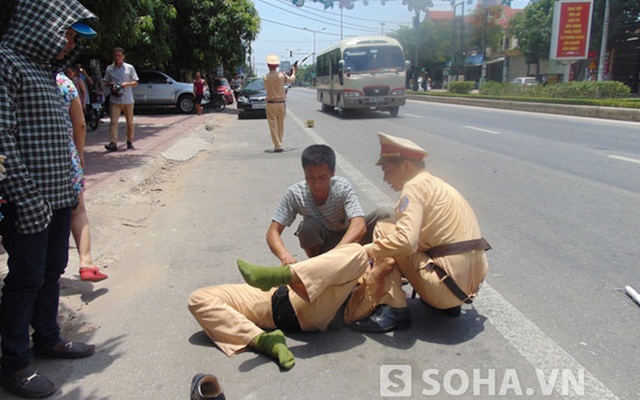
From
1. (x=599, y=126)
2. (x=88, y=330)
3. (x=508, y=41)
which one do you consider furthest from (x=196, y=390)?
(x=508, y=41)

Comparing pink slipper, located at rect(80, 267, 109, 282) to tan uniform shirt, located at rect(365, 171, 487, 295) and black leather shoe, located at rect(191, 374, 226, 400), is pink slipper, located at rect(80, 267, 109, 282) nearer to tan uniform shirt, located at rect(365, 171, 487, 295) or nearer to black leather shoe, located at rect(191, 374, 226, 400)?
black leather shoe, located at rect(191, 374, 226, 400)

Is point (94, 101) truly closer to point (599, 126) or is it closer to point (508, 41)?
point (599, 126)

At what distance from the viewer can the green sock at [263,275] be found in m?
2.61

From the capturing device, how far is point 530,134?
41.6ft

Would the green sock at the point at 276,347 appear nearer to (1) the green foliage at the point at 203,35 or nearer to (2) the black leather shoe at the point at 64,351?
(2) the black leather shoe at the point at 64,351

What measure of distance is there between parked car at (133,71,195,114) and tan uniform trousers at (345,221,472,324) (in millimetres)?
19652

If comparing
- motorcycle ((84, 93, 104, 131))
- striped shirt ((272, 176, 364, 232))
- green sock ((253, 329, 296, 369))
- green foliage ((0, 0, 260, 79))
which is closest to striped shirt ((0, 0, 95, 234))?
green sock ((253, 329, 296, 369))

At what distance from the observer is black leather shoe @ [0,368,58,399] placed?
244 cm

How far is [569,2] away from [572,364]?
3043 cm

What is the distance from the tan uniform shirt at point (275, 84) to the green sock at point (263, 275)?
8136mm

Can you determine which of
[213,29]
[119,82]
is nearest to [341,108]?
[213,29]

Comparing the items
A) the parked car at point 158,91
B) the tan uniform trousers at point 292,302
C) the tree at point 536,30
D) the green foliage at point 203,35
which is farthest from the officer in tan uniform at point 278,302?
the tree at point 536,30

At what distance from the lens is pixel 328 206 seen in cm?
342

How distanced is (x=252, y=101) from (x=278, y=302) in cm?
1824
